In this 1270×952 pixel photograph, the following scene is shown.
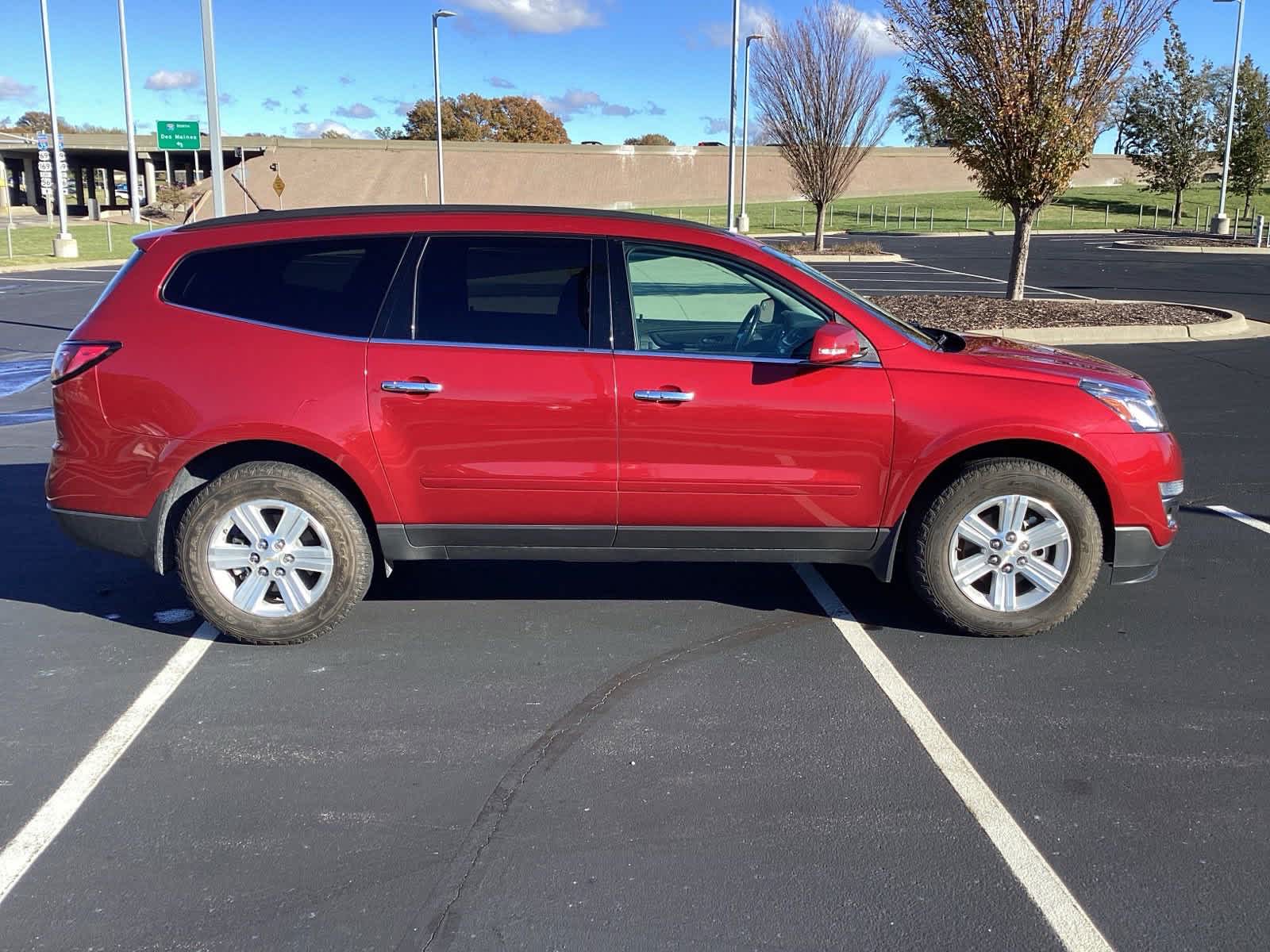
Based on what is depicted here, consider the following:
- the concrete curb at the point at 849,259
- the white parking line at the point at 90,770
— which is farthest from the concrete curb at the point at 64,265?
the white parking line at the point at 90,770

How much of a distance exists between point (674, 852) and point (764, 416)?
1.96 metres

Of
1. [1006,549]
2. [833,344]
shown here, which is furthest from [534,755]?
[1006,549]

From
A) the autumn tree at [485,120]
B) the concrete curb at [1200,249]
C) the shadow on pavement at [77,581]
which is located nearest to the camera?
the shadow on pavement at [77,581]

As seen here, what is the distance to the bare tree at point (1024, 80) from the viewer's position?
1435 centimetres

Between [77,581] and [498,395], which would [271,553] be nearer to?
[498,395]

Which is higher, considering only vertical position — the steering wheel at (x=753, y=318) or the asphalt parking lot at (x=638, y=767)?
the steering wheel at (x=753, y=318)

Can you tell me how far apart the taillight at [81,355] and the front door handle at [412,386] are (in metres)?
1.17

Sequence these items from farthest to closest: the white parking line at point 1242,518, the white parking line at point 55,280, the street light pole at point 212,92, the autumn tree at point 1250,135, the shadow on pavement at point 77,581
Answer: the autumn tree at point 1250,135 < the white parking line at point 55,280 < the street light pole at point 212,92 < the white parking line at point 1242,518 < the shadow on pavement at point 77,581

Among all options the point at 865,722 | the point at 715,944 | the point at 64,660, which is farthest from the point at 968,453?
the point at 64,660

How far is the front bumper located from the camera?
15.6 ft

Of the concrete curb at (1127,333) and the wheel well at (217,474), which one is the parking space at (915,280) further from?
the wheel well at (217,474)

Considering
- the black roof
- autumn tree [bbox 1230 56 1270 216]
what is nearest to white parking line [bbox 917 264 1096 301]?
the black roof

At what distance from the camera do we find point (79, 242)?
4078 centimetres

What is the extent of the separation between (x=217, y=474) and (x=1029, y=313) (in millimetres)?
13693
